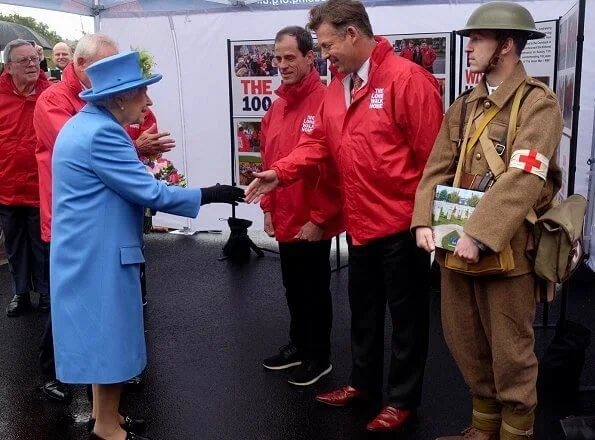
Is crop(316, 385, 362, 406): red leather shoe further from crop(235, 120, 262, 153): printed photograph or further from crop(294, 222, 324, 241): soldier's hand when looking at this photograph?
crop(235, 120, 262, 153): printed photograph

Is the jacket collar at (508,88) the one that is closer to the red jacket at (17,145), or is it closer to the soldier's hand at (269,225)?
the soldier's hand at (269,225)

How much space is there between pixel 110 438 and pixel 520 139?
223cm

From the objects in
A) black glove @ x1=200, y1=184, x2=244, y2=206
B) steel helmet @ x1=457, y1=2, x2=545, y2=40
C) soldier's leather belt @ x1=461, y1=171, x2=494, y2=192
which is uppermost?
steel helmet @ x1=457, y1=2, x2=545, y2=40

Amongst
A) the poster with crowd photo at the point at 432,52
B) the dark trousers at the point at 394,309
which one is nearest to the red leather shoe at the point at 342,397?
the dark trousers at the point at 394,309

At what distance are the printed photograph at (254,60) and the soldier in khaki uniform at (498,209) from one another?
13.0 feet

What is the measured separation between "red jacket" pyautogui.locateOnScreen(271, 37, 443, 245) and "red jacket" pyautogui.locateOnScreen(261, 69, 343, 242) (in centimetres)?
50

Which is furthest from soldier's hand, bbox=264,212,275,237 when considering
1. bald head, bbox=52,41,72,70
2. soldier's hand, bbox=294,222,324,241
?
bald head, bbox=52,41,72,70

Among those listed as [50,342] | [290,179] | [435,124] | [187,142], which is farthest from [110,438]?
[187,142]

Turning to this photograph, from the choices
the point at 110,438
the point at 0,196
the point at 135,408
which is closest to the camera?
the point at 110,438

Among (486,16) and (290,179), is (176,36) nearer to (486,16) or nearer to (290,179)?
(290,179)

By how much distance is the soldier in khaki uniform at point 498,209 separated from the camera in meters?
2.63

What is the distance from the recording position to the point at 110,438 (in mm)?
3213

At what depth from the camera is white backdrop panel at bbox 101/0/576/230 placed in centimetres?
736

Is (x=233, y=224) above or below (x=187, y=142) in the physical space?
below
